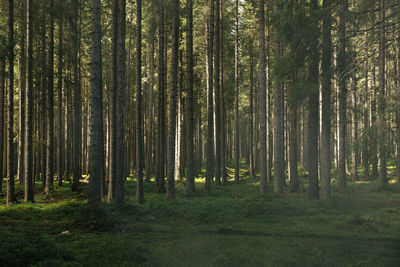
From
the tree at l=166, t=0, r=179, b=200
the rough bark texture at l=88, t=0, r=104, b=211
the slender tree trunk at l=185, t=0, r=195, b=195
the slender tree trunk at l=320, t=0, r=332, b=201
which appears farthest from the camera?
the slender tree trunk at l=185, t=0, r=195, b=195

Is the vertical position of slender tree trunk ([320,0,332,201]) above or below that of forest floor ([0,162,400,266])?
above

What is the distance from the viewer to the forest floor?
712 cm

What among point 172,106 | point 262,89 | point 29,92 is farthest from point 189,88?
point 29,92

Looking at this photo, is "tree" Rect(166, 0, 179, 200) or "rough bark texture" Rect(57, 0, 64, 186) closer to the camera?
"tree" Rect(166, 0, 179, 200)

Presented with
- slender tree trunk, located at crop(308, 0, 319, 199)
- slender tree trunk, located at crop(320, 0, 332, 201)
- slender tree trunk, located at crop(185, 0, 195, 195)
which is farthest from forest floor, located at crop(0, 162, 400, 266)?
slender tree trunk, located at crop(185, 0, 195, 195)

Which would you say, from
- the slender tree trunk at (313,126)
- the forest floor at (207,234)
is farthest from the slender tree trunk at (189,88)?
the slender tree trunk at (313,126)

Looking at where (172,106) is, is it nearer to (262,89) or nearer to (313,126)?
(262,89)

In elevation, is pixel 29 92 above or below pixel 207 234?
above

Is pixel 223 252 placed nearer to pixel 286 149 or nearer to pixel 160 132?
pixel 160 132

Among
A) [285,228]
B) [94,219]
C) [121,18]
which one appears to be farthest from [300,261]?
[121,18]

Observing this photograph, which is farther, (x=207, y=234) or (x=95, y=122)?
(x=95, y=122)

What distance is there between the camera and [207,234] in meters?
9.91

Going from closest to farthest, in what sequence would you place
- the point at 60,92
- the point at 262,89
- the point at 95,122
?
the point at 95,122 → the point at 262,89 → the point at 60,92

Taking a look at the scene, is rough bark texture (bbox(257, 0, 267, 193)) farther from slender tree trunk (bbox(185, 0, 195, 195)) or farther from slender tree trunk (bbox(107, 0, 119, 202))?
slender tree trunk (bbox(107, 0, 119, 202))
